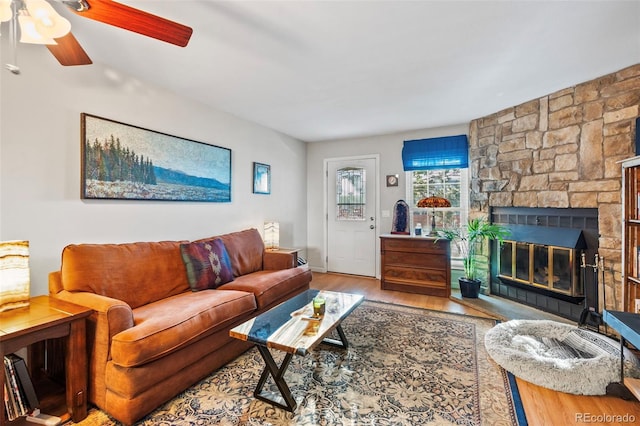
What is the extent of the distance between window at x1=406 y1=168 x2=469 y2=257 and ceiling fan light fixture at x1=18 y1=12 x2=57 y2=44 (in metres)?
4.12

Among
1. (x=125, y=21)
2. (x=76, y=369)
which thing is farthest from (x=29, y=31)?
(x=76, y=369)

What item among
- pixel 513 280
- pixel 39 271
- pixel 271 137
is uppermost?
pixel 271 137

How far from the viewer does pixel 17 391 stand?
60.1 inches

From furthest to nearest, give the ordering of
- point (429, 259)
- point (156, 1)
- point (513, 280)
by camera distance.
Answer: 1. point (429, 259)
2. point (513, 280)
3. point (156, 1)

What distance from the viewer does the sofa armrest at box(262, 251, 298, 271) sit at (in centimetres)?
337

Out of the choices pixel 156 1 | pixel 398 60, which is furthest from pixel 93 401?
pixel 398 60

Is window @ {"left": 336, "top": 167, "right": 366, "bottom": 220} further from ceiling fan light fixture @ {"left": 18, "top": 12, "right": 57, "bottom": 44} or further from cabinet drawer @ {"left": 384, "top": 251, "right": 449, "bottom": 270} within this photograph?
ceiling fan light fixture @ {"left": 18, "top": 12, "right": 57, "bottom": 44}

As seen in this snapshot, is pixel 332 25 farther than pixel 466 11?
Yes

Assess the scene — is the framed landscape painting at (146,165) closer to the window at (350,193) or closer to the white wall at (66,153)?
the white wall at (66,153)

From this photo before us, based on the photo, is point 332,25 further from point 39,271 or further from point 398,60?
point 39,271

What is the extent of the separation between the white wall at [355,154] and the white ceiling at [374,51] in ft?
3.87

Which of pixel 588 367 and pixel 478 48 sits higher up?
pixel 478 48

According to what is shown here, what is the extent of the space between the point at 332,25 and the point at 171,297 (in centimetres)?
234

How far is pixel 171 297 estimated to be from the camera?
2.37 metres
